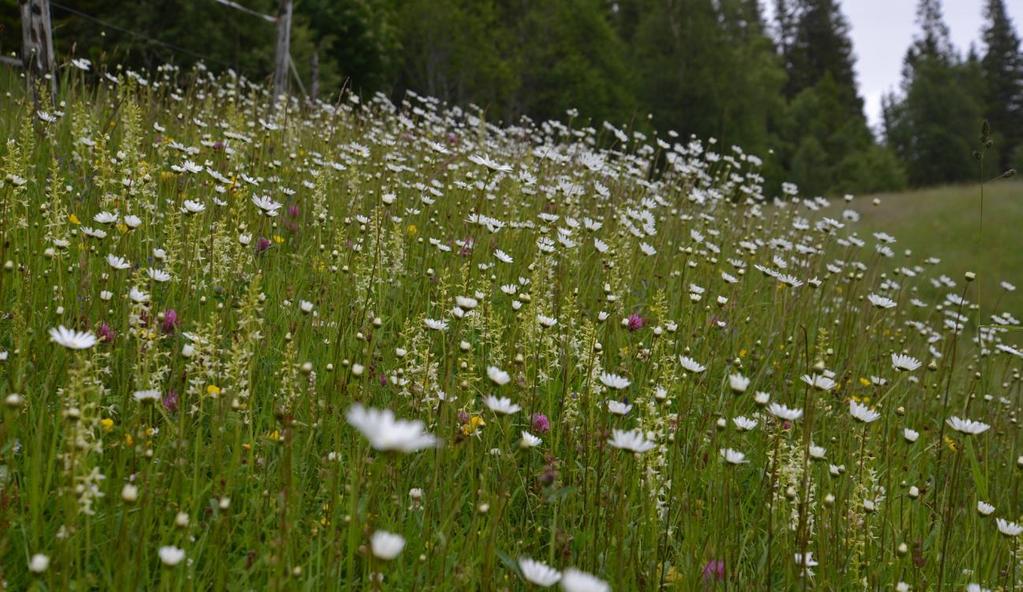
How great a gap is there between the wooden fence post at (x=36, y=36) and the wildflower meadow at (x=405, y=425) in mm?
802

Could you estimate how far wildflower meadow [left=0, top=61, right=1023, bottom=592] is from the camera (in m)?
1.73

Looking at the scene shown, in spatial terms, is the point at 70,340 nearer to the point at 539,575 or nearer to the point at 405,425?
the point at 405,425

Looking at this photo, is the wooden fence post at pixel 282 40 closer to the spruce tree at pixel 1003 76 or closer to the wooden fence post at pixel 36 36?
the wooden fence post at pixel 36 36

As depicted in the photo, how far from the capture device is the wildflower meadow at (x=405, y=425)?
5.69ft

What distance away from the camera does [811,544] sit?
234 centimetres

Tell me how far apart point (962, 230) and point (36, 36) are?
54.1 ft

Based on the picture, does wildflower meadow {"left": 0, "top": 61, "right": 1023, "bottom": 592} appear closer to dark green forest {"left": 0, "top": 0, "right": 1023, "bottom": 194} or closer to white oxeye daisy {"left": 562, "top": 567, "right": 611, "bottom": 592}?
white oxeye daisy {"left": 562, "top": 567, "right": 611, "bottom": 592}

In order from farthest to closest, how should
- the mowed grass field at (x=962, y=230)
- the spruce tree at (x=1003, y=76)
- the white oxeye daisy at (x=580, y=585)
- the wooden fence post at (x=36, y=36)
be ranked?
the spruce tree at (x=1003, y=76)
the mowed grass field at (x=962, y=230)
the wooden fence post at (x=36, y=36)
the white oxeye daisy at (x=580, y=585)

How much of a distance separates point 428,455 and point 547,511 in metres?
0.38

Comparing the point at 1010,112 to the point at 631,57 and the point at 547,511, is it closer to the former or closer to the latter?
the point at 631,57

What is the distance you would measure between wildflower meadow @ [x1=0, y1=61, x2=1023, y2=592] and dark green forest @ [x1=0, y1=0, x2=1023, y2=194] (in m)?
11.0

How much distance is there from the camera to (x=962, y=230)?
1595 centimetres

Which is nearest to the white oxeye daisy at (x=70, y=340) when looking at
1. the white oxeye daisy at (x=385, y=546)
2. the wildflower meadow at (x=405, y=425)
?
the wildflower meadow at (x=405, y=425)

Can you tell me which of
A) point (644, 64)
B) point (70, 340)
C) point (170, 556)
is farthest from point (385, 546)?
point (644, 64)
